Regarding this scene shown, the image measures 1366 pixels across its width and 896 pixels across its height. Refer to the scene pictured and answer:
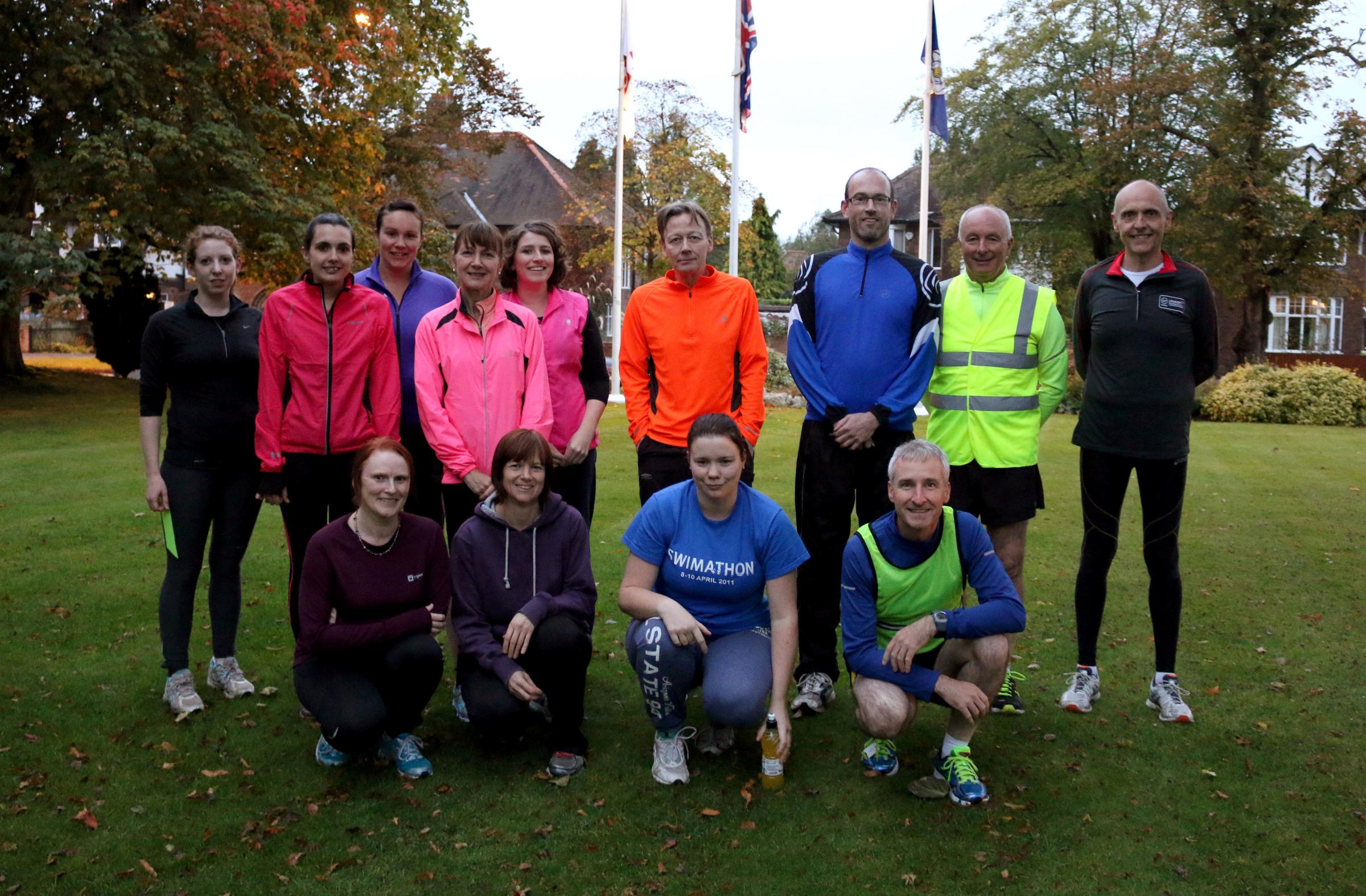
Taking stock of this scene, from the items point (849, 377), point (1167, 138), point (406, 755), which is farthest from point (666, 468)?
point (1167, 138)

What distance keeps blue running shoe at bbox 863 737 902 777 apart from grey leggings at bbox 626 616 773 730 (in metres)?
0.44

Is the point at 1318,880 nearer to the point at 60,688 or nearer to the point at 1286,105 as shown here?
the point at 60,688

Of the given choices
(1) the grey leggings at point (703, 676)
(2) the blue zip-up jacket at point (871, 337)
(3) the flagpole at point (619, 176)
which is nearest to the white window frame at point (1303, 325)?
(3) the flagpole at point (619, 176)

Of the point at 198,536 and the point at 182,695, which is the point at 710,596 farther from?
the point at 182,695

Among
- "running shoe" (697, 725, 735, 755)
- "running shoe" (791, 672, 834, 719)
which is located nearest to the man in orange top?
"running shoe" (791, 672, 834, 719)

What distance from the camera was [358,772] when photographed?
4082 mm

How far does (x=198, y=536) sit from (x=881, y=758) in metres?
3.02

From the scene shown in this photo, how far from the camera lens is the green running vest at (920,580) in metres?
3.95

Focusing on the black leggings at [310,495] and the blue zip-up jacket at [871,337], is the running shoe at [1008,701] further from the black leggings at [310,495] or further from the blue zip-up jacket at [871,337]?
the black leggings at [310,495]

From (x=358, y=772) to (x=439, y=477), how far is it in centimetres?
133

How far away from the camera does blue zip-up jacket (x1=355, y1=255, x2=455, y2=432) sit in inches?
187

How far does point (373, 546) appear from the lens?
4.07 metres

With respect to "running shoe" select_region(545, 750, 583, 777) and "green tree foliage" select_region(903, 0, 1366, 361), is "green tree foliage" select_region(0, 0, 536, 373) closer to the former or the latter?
"running shoe" select_region(545, 750, 583, 777)

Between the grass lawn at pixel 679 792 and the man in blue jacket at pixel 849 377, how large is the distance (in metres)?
0.54
